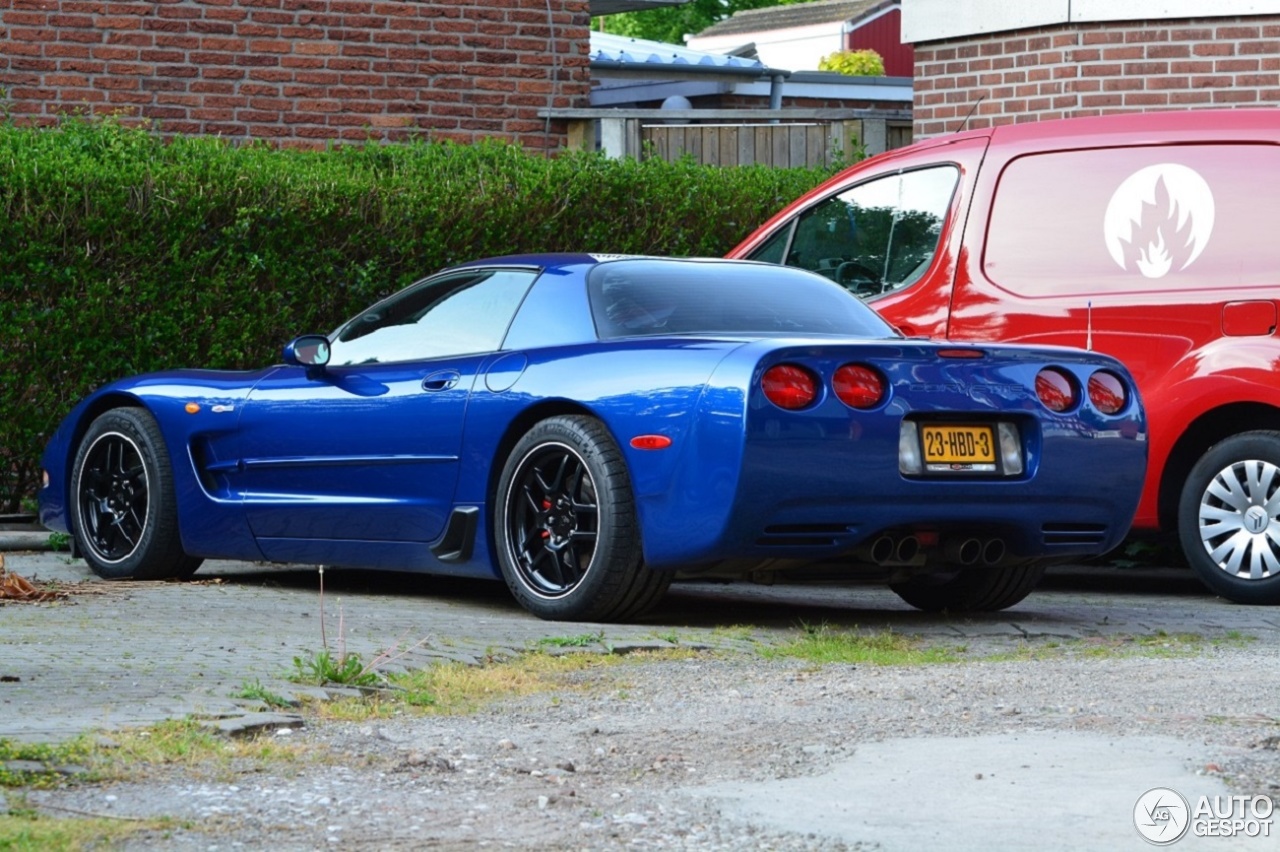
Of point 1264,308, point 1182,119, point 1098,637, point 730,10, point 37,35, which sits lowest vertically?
point 1098,637

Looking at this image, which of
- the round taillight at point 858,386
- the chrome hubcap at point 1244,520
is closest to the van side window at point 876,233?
the chrome hubcap at point 1244,520

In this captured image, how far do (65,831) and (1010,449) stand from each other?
4.08 meters

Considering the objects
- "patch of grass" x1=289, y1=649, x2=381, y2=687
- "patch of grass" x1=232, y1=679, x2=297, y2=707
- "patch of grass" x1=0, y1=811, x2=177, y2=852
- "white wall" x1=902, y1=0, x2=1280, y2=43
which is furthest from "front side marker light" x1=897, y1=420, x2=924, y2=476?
"white wall" x1=902, y1=0, x2=1280, y2=43

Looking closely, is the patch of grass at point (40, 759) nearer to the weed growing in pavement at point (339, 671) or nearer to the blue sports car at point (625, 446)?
the weed growing in pavement at point (339, 671)

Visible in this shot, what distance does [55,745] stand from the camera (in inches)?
183

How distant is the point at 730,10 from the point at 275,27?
60.1 metres

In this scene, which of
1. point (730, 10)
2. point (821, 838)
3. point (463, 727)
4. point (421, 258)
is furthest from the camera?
point (730, 10)

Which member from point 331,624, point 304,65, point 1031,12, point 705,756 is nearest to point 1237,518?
point 331,624

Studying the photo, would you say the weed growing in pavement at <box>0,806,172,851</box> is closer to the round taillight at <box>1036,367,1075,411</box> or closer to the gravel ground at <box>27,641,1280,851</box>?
the gravel ground at <box>27,641,1280,851</box>

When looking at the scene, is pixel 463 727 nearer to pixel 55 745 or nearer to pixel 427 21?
pixel 55 745

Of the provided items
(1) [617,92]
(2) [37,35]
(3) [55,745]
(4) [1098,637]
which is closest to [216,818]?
(3) [55,745]

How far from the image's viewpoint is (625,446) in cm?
705

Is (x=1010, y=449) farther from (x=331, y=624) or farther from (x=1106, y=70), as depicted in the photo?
(x=1106, y=70)

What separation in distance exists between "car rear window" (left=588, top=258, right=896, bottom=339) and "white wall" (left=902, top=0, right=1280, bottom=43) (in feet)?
20.2
